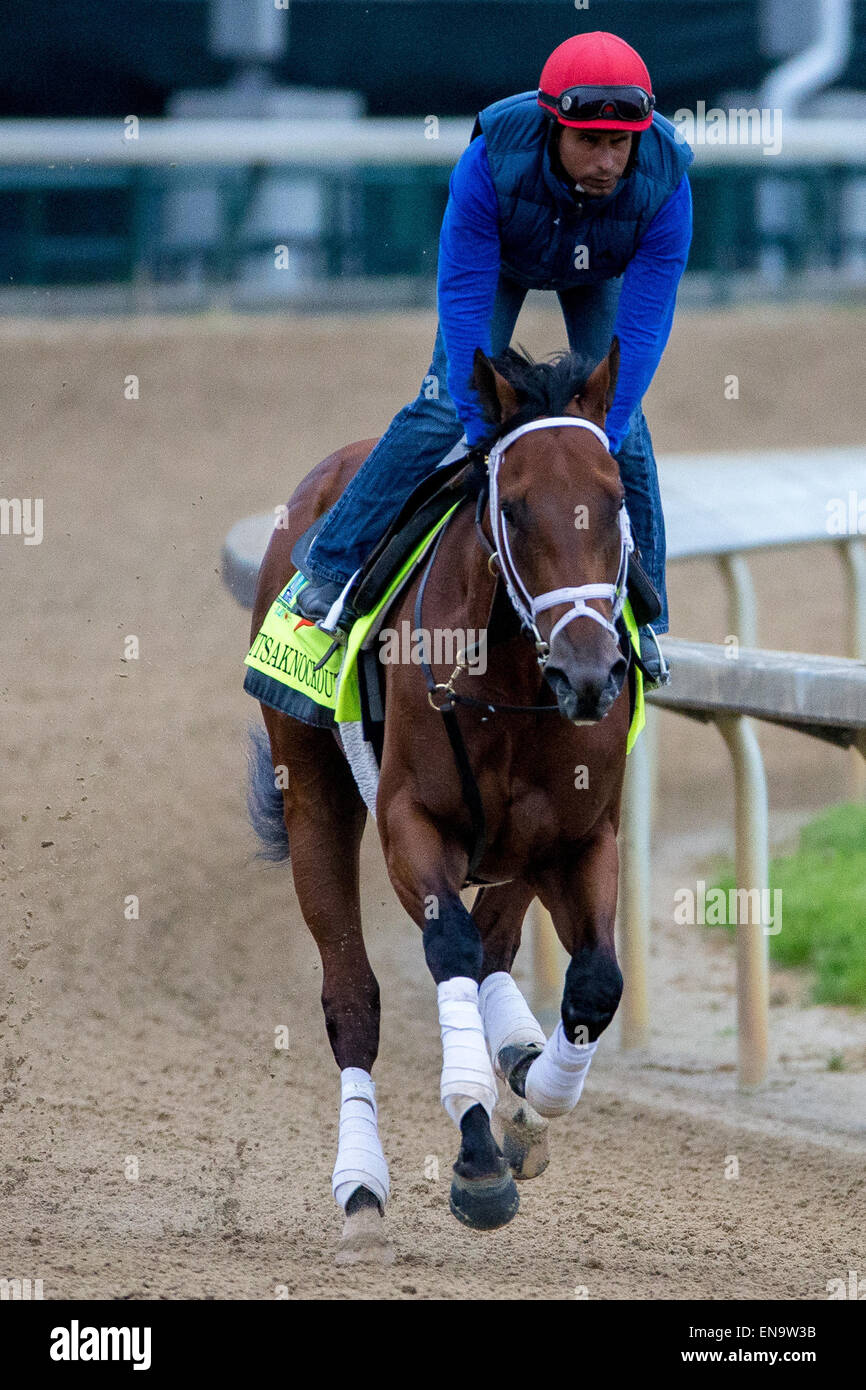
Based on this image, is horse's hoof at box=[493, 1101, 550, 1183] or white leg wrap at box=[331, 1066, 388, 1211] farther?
horse's hoof at box=[493, 1101, 550, 1183]

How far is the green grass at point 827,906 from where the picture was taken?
5883 mm

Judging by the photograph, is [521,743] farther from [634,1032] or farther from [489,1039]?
[634,1032]

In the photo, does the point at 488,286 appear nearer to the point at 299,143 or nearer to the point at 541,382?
the point at 541,382

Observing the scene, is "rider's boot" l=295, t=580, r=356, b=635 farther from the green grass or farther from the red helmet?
the green grass

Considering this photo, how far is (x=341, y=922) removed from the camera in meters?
4.41

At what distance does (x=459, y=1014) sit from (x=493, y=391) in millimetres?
1196

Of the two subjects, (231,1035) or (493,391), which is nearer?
(493,391)

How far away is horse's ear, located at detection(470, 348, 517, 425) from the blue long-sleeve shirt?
7 cm

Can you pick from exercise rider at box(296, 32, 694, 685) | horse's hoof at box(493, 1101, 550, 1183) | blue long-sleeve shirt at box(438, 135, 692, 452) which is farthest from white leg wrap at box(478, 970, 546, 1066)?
blue long-sleeve shirt at box(438, 135, 692, 452)

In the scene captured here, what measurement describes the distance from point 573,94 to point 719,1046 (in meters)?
3.22

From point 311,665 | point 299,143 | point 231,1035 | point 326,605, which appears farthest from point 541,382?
point 299,143

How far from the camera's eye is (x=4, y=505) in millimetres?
11969

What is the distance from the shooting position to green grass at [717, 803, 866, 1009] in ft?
19.3

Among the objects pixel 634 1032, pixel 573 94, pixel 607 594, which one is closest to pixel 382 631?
pixel 607 594
